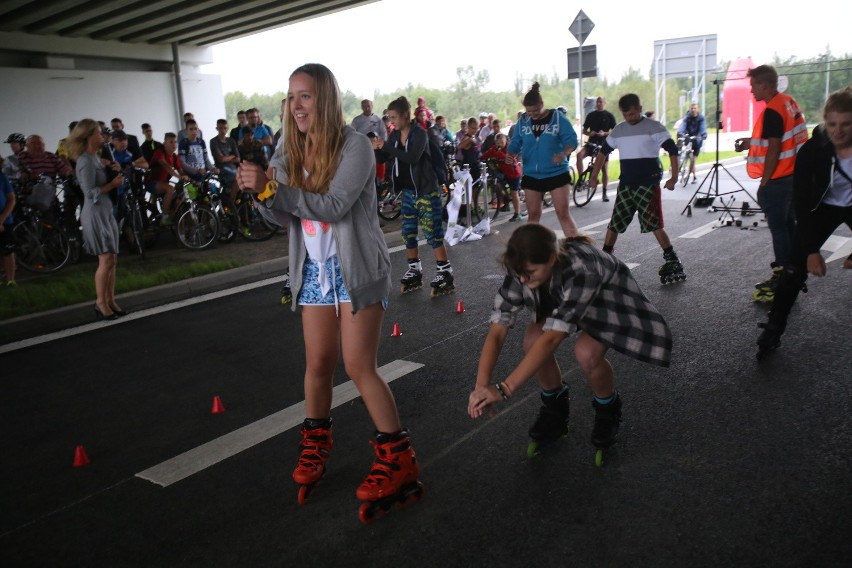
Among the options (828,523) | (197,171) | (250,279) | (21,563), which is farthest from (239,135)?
(828,523)

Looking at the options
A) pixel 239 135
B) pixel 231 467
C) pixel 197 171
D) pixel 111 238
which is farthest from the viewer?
pixel 239 135

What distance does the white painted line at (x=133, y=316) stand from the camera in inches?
255

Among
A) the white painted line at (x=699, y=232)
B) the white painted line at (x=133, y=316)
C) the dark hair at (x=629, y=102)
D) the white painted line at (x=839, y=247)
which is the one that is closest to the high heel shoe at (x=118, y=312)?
the white painted line at (x=133, y=316)

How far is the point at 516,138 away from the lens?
8219 millimetres

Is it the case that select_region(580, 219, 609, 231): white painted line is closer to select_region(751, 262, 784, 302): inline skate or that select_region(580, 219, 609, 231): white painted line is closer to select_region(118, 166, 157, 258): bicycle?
select_region(751, 262, 784, 302): inline skate

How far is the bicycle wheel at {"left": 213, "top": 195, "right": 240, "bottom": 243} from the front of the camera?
11.4 metres

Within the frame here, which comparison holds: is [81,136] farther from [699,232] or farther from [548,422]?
[699,232]

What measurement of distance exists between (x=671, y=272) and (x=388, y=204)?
6976mm

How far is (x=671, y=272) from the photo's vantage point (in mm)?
7281

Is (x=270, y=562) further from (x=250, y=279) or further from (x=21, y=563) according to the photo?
(x=250, y=279)

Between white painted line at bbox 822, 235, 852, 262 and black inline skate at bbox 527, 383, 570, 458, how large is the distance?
565cm

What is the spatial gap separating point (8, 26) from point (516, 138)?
15507 millimetres

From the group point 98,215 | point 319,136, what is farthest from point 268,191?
point 98,215

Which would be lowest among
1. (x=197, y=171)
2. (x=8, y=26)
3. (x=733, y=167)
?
(x=733, y=167)
